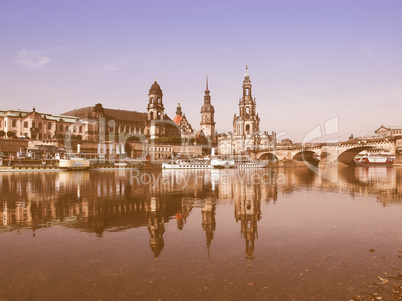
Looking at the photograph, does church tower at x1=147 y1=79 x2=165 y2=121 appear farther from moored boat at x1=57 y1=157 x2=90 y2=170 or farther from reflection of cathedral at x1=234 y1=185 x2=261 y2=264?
reflection of cathedral at x1=234 y1=185 x2=261 y2=264

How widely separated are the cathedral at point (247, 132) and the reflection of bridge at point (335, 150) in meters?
17.0

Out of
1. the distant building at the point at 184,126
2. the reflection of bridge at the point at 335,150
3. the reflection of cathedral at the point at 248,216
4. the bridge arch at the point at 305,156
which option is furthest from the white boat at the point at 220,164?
the distant building at the point at 184,126

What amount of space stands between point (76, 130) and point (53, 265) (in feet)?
356

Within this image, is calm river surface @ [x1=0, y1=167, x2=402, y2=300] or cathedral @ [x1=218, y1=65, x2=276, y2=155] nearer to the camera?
calm river surface @ [x1=0, y1=167, x2=402, y2=300]

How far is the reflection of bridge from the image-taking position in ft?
242

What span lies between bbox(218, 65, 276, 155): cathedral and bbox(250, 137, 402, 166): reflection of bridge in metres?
17.0

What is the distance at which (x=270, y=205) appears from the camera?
1820cm

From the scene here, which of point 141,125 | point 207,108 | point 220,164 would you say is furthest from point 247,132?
point 220,164

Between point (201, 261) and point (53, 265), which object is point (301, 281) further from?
point (53, 265)

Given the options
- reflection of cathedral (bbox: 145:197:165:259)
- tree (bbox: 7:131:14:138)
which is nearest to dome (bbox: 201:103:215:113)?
tree (bbox: 7:131:14:138)

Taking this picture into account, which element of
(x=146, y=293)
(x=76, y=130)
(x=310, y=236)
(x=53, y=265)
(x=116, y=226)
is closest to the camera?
(x=146, y=293)

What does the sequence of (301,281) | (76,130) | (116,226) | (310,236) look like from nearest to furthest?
(301,281) → (310,236) → (116,226) → (76,130)

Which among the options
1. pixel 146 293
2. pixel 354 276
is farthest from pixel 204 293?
pixel 354 276

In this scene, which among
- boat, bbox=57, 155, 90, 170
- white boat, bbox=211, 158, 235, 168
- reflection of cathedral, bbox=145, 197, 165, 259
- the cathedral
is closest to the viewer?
reflection of cathedral, bbox=145, 197, 165, 259
